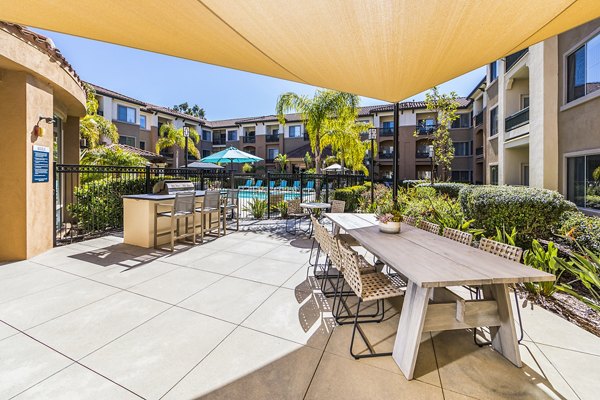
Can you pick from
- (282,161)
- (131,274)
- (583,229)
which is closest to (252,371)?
(131,274)

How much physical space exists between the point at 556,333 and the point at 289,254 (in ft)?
13.2

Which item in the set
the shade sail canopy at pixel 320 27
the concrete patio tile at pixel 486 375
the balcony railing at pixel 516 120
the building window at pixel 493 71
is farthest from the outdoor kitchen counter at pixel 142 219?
the building window at pixel 493 71

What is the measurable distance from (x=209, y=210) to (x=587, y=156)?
9.81 m

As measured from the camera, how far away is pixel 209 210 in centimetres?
659

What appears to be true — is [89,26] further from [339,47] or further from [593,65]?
[593,65]

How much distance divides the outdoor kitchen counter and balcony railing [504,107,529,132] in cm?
1307

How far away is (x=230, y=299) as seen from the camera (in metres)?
3.55

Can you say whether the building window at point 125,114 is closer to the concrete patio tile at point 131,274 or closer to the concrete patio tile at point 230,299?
the concrete patio tile at point 131,274

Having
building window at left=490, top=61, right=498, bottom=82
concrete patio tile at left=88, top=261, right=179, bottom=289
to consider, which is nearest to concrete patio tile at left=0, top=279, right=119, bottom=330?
concrete patio tile at left=88, top=261, right=179, bottom=289

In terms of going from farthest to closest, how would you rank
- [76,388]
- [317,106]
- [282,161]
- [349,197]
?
1. [282,161]
2. [317,106]
3. [349,197]
4. [76,388]

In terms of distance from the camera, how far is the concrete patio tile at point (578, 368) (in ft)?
6.85

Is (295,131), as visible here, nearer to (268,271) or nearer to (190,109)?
(190,109)

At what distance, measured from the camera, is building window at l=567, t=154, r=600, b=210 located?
21.7 ft

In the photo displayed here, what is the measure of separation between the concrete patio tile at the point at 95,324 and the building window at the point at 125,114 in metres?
22.6
